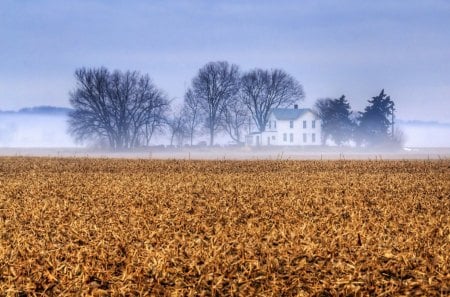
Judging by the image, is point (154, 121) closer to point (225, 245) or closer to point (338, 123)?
point (338, 123)

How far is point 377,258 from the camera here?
25.0 ft

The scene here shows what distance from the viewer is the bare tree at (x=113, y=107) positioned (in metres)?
90.3

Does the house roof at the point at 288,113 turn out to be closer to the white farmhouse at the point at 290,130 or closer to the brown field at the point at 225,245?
the white farmhouse at the point at 290,130

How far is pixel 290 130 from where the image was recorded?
10050 centimetres

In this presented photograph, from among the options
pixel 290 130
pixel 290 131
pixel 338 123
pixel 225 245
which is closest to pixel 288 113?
pixel 290 130

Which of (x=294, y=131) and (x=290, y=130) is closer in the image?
(x=290, y=130)

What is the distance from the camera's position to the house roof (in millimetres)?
99438

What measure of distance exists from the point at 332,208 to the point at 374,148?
87.7m

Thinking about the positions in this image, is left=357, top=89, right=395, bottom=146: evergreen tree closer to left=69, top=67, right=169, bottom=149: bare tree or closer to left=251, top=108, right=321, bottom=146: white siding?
left=251, top=108, right=321, bottom=146: white siding

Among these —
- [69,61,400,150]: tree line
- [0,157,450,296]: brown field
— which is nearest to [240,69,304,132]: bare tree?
[69,61,400,150]: tree line

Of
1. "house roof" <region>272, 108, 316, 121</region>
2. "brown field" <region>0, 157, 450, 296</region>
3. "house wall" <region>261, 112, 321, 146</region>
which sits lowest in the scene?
"brown field" <region>0, 157, 450, 296</region>

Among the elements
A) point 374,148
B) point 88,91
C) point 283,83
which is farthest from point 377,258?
point 283,83

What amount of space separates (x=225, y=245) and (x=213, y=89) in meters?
92.0

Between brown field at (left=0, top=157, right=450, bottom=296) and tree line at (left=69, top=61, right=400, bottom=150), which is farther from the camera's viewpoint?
tree line at (left=69, top=61, right=400, bottom=150)
